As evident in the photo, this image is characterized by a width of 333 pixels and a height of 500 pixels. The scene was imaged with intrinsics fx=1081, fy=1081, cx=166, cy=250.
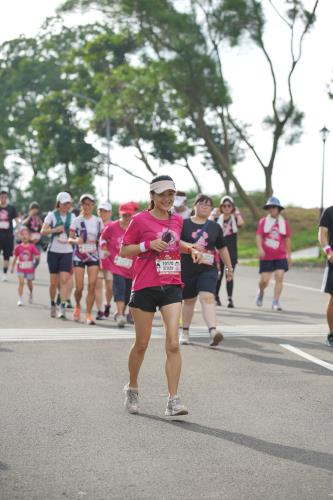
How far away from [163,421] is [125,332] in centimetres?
578

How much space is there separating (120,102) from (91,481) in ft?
140

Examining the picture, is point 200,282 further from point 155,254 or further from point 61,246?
point 155,254

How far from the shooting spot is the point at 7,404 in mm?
7879

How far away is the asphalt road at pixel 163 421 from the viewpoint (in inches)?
217

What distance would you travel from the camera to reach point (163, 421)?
7.29m

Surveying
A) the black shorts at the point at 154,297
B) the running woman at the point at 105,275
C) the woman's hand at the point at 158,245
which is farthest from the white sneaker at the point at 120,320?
the woman's hand at the point at 158,245

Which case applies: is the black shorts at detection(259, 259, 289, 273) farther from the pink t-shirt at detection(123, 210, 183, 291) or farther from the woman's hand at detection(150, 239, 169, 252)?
the woman's hand at detection(150, 239, 169, 252)

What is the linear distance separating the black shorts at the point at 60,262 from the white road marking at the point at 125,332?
1.52 metres

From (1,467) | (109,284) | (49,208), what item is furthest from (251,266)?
(49,208)

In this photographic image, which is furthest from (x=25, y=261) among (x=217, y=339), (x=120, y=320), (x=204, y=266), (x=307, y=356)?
(x=307, y=356)

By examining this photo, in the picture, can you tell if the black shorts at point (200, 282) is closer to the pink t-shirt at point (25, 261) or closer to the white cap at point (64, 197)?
the white cap at point (64, 197)

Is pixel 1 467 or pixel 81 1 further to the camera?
pixel 81 1

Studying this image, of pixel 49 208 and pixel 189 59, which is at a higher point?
pixel 189 59

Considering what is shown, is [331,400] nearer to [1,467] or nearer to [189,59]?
[1,467]
